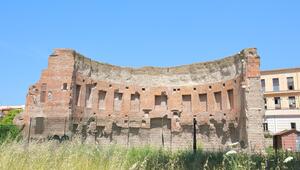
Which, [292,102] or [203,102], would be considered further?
[292,102]

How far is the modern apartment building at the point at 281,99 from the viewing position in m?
38.9

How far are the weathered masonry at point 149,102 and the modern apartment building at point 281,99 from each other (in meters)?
13.6

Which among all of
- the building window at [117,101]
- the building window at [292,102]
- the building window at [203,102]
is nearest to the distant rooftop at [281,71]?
the building window at [292,102]

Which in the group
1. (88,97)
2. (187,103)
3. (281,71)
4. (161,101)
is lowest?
(187,103)

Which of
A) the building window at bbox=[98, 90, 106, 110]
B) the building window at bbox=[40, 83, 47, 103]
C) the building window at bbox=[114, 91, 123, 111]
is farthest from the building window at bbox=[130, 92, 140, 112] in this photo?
the building window at bbox=[40, 83, 47, 103]

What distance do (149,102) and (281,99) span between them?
20.3 metres

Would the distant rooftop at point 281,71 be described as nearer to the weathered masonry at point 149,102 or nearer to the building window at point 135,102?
the weathered masonry at point 149,102

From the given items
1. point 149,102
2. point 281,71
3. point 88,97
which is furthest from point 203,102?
point 281,71

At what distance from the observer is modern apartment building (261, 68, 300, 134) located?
3894cm

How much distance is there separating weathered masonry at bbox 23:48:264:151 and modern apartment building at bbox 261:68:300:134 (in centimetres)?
1363

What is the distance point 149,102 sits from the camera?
3061 centimetres

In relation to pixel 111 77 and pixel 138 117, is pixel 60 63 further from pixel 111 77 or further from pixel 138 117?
pixel 138 117

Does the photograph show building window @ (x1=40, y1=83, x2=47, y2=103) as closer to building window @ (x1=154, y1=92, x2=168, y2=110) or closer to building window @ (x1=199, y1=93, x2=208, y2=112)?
building window @ (x1=154, y1=92, x2=168, y2=110)

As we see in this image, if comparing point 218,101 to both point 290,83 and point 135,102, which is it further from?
point 290,83
